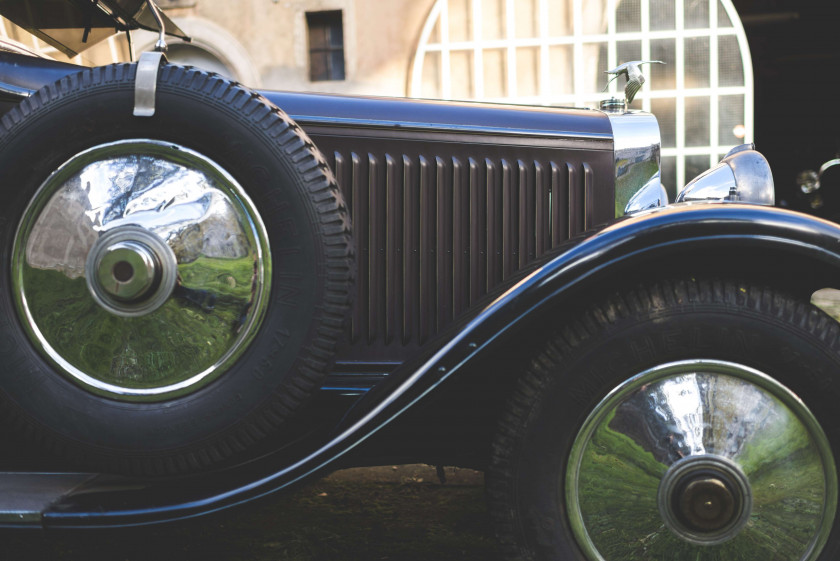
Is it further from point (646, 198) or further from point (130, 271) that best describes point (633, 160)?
point (130, 271)

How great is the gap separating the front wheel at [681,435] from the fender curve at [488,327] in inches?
4.0

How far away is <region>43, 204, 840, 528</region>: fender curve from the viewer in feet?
4.06

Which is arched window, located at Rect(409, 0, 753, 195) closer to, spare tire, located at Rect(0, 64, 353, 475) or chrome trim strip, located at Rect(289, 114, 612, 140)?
chrome trim strip, located at Rect(289, 114, 612, 140)

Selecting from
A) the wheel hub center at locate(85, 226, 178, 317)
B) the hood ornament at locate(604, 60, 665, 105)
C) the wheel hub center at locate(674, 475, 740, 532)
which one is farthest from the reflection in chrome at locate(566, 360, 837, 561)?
the hood ornament at locate(604, 60, 665, 105)

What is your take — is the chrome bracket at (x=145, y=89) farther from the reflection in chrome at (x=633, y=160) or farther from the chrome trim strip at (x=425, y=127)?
the reflection in chrome at (x=633, y=160)

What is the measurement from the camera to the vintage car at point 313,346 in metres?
1.25

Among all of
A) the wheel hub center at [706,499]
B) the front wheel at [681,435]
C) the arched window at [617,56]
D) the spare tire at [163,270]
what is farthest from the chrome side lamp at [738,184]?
the arched window at [617,56]

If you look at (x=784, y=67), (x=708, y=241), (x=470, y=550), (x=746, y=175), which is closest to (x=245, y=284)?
(x=708, y=241)

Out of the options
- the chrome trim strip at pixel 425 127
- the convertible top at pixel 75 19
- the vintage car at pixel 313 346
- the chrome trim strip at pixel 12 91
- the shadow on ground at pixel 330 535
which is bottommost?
the shadow on ground at pixel 330 535

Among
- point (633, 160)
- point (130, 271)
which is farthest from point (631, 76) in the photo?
point (130, 271)

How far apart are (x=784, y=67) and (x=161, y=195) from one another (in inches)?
545

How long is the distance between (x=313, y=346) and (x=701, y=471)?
2.60 feet

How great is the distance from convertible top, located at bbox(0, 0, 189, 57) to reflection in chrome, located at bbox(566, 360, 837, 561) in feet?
5.88

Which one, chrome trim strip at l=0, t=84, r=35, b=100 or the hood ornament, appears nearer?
chrome trim strip at l=0, t=84, r=35, b=100
